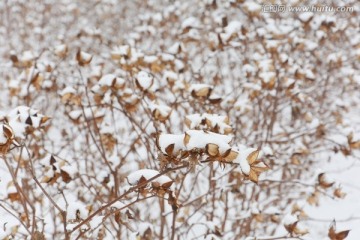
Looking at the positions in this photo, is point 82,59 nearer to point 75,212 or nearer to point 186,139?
point 75,212

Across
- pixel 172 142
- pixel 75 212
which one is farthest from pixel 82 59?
pixel 172 142

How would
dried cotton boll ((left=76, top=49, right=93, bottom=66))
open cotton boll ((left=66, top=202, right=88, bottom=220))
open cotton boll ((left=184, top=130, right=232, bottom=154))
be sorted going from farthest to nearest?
dried cotton boll ((left=76, top=49, right=93, bottom=66)) < open cotton boll ((left=66, top=202, right=88, bottom=220)) < open cotton boll ((left=184, top=130, right=232, bottom=154))

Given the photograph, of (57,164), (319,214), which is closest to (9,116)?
(57,164)

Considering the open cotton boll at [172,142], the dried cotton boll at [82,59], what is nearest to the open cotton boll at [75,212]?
the open cotton boll at [172,142]

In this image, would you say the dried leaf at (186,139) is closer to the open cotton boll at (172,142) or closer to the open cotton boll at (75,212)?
the open cotton boll at (172,142)

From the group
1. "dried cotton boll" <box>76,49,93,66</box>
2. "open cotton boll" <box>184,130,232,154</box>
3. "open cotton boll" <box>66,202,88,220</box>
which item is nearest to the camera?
"open cotton boll" <box>184,130,232,154</box>

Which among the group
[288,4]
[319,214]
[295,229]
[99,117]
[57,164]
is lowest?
[295,229]

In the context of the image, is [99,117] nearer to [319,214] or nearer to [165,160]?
[165,160]

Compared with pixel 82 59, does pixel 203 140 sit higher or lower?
lower

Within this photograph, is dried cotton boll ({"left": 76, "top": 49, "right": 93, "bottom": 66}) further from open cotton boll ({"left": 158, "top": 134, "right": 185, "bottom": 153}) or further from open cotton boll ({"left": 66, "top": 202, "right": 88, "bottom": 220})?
open cotton boll ({"left": 158, "top": 134, "right": 185, "bottom": 153})

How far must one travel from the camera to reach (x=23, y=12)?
22.6 feet

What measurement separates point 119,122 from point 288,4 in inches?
115

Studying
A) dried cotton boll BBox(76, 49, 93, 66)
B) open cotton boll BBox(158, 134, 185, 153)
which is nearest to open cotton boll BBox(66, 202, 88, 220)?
open cotton boll BBox(158, 134, 185, 153)

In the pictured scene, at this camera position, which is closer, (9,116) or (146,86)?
(9,116)
